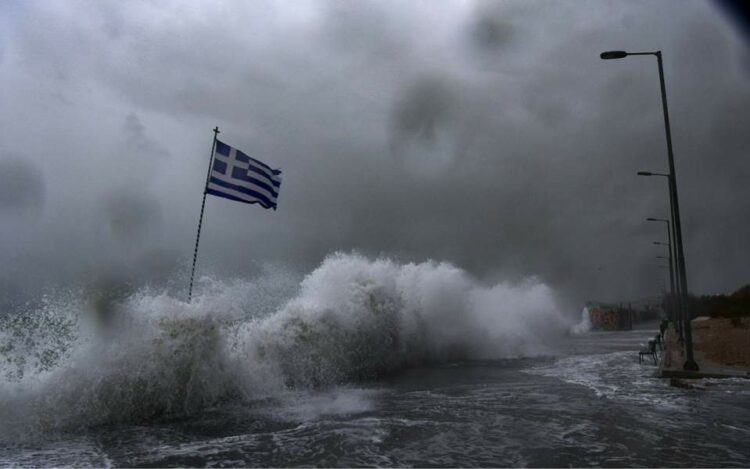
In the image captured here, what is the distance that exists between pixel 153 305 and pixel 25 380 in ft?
8.95

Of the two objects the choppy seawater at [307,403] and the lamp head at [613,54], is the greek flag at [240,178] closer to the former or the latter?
the choppy seawater at [307,403]

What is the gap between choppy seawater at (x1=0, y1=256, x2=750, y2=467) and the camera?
701cm

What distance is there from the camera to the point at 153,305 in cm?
1195

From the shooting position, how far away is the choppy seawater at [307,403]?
23.0ft

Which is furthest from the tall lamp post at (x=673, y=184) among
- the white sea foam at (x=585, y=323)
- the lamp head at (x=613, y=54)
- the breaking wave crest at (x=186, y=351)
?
the white sea foam at (x=585, y=323)

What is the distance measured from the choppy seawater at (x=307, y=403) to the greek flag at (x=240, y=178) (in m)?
2.56

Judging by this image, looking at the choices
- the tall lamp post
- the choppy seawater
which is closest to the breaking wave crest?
the choppy seawater

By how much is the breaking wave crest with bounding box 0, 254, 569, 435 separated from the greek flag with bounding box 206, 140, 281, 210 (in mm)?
2553

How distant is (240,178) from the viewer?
13.4 m

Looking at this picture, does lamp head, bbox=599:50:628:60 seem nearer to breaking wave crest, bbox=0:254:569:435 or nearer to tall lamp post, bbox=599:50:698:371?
tall lamp post, bbox=599:50:698:371

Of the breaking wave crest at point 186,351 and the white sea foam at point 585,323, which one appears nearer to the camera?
the breaking wave crest at point 186,351

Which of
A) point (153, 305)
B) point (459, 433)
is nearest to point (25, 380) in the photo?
point (153, 305)

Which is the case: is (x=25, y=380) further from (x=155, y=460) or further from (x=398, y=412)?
(x=398, y=412)

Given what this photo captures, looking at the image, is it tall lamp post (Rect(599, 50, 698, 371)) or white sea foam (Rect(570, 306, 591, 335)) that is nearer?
tall lamp post (Rect(599, 50, 698, 371))
